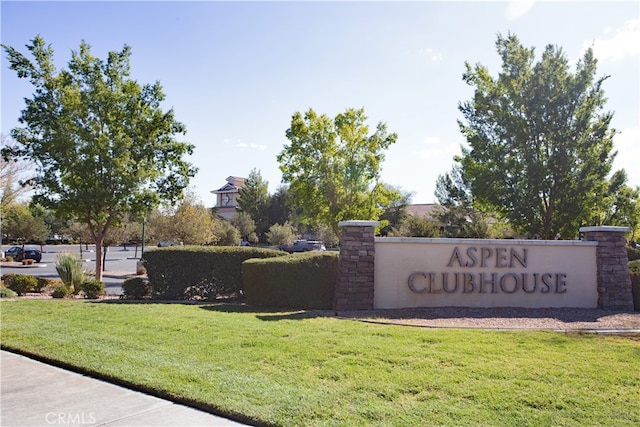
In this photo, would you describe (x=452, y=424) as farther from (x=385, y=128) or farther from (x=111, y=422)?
(x=385, y=128)

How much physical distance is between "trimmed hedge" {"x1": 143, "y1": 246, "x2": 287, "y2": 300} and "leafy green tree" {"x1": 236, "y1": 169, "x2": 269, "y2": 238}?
165ft

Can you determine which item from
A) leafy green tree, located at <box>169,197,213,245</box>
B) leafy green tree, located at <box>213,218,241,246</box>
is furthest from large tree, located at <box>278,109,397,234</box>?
leafy green tree, located at <box>213,218,241,246</box>

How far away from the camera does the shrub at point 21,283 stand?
14016 mm

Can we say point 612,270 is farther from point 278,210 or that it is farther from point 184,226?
point 278,210

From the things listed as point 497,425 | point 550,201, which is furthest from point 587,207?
point 497,425

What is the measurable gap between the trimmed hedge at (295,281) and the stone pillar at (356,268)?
1.07ft

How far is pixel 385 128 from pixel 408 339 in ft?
73.1

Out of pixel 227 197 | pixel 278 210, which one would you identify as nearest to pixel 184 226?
pixel 278 210

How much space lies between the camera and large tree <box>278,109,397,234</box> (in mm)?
27266

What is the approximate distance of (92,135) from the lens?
51.2ft

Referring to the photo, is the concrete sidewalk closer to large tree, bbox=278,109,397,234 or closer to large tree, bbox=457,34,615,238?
large tree, bbox=457,34,615,238

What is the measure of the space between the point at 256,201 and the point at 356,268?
53867 mm

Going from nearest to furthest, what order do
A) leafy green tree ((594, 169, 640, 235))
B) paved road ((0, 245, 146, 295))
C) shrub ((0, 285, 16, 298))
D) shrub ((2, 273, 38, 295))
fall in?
shrub ((0, 285, 16, 298))
shrub ((2, 273, 38, 295))
paved road ((0, 245, 146, 295))
leafy green tree ((594, 169, 640, 235))

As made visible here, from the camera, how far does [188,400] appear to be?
4.82m
